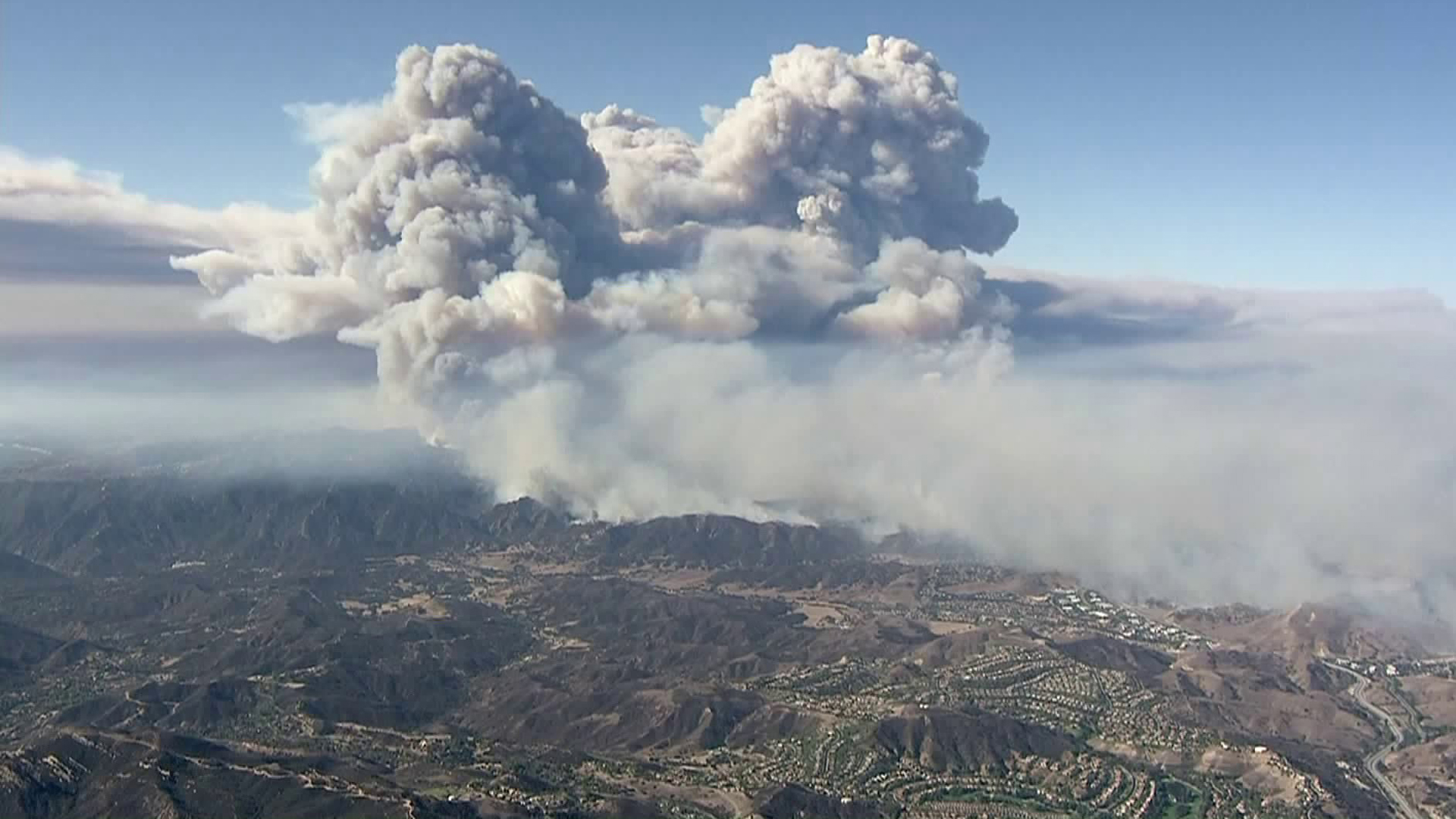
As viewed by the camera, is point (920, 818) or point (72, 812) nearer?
point (72, 812)

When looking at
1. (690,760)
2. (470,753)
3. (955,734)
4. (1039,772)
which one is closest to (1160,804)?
(1039,772)

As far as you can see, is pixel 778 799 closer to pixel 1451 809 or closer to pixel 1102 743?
pixel 1102 743

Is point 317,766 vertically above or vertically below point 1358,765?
above

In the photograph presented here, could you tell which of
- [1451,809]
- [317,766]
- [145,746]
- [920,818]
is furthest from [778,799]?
[1451,809]

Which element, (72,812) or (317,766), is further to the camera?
(317,766)

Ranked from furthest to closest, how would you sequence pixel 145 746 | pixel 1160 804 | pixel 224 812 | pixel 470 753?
pixel 470 753 → pixel 1160 804 → pixel 145 746 → pixel 224 812

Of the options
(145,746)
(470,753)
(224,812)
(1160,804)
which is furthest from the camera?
(470,753)

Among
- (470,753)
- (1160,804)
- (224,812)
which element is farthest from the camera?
(470,753)

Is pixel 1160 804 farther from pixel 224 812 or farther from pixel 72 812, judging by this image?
pixel 72 812

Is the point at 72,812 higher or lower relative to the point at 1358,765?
higher
